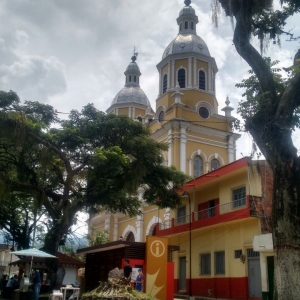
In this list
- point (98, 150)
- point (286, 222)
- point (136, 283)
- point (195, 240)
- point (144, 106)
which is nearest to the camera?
point (286, 222)

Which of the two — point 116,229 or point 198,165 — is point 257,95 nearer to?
point 198,165

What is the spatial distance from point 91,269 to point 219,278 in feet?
21.6

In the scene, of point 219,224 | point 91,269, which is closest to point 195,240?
point 219,224

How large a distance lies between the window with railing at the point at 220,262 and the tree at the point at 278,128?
1159cm

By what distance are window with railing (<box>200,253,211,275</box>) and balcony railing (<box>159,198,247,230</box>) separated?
198 cm

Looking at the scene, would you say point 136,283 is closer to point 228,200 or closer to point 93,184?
point 93,184

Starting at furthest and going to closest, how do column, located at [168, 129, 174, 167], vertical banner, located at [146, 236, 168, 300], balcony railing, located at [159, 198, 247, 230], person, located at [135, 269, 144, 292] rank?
column, located at [168, 129, 174, 167] < balcony railing, located at [159, 198, 247, 230] < vertical banner, located at [146, 236, 168, 300] < person, located at [135, 269, 144, 292]

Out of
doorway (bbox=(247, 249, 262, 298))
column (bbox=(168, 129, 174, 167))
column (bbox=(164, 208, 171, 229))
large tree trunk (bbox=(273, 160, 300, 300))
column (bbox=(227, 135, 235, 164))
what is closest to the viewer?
large tree trunk (bbox=(273, 160, 300, 300))

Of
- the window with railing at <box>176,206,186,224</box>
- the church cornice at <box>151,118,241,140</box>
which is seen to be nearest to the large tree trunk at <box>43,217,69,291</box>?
the window with railing at <box>176,206,186,224</box>

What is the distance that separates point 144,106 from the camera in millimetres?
48125

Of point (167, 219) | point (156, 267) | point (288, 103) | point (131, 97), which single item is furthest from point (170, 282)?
point (131, 97)

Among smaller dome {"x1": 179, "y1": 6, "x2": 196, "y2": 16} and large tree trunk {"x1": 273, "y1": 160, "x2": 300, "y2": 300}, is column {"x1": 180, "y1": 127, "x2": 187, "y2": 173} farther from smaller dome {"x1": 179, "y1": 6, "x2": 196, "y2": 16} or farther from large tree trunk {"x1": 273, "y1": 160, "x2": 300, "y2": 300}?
large tree trunk {"x1": 273, "y1": 160, "x2": 300, "y2": 300}

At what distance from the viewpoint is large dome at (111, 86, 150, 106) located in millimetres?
48031

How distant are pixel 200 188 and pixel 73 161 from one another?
26.3 feet
